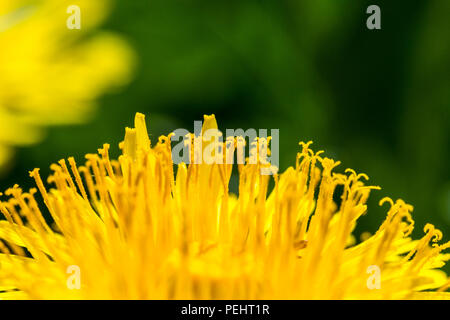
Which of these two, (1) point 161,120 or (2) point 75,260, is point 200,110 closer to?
(1) point 161,120

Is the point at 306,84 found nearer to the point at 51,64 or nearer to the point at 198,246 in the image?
the point at 51,64

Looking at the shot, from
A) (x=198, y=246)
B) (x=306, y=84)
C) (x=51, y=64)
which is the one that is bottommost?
(x=198, y=246)

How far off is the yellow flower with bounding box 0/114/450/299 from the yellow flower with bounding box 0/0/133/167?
664 mm

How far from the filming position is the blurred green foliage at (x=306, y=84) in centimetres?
220

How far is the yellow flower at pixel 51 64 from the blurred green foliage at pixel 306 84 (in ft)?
0.20

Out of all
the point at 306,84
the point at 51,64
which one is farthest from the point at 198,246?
the point at 51,64

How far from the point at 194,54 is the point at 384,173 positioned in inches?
30.3

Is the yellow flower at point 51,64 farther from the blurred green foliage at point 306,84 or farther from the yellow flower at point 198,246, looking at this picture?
the yellow flower at point 198,246

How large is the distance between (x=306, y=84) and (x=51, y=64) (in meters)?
0.87

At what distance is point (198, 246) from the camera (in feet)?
4.91

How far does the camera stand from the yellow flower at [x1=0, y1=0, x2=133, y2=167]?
220 centimetres

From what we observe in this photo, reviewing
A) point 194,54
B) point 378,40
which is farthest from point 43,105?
point 378,40

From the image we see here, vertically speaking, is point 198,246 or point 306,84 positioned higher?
point 306,84

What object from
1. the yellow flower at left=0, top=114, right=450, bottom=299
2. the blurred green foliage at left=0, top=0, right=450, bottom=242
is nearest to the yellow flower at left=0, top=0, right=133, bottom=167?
the blurred green foliage at left=0, top=0, right=450, bottom=242
